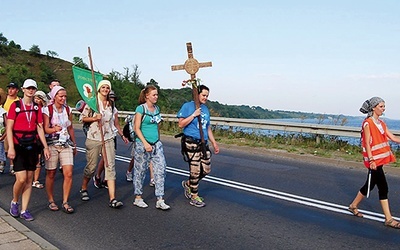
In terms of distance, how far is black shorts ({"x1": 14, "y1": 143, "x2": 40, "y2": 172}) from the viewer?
588 centimetres

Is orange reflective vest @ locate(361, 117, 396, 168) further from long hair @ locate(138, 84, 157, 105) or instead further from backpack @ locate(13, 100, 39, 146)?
backpack @ locate(13, 100, 39, 146)

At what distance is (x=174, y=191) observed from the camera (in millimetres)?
8008

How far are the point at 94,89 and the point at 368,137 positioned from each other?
416cm

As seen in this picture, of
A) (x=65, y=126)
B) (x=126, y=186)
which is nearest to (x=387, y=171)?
(x=126, y=186)

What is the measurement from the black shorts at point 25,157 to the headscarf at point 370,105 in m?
4.77

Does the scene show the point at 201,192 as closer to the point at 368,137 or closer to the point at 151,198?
the point at 151,198

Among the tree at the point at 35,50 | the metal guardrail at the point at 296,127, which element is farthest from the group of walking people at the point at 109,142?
the tree at the point at 35,50

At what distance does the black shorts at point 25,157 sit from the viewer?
5.88 m

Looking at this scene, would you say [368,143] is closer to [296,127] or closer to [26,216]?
[26,216]

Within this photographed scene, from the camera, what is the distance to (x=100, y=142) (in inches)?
272

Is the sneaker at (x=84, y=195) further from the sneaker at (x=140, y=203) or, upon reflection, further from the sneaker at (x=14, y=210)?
the sneaker at (x=14, y=210)

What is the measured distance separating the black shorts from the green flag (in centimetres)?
112

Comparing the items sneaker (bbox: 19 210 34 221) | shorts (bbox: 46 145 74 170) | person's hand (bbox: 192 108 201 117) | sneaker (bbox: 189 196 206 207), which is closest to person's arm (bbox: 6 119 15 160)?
shorts (bbox: 46 145 74 170)

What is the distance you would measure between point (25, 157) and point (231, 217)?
9.90 ft
